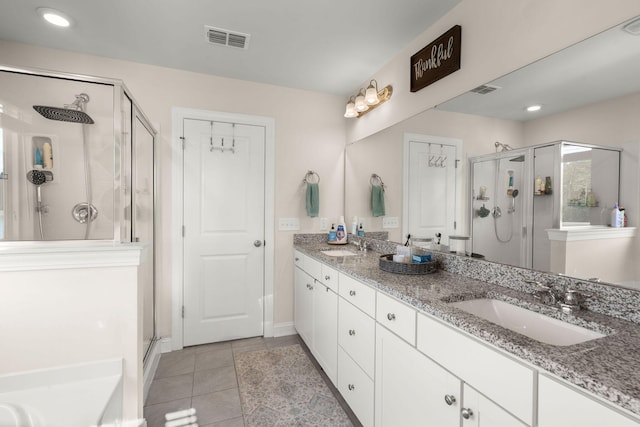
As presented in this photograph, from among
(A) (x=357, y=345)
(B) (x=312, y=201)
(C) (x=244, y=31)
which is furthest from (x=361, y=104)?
(A) (x=357, y=345)

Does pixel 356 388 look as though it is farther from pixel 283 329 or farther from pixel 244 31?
pixel 244 31

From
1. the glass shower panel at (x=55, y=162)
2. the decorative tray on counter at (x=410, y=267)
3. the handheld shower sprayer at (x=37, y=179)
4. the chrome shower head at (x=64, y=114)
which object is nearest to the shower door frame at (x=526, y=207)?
the decorative tray on counter at (x=410, y=267)

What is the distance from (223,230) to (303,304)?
39.2 inches

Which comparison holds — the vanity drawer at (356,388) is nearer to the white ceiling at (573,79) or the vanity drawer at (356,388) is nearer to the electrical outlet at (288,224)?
the electrical outlet at (288,224)

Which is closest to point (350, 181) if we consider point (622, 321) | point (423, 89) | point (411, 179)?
point (411, 179)

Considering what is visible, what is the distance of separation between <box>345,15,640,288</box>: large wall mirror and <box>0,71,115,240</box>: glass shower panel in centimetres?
213

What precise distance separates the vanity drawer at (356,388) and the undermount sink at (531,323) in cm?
67

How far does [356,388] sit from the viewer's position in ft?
5.41

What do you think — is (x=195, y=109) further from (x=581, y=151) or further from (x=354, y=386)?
(x=581, y=151)

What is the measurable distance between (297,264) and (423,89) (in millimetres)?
1787

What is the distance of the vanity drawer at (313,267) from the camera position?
7.25ft

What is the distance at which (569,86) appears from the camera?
1.20 meters

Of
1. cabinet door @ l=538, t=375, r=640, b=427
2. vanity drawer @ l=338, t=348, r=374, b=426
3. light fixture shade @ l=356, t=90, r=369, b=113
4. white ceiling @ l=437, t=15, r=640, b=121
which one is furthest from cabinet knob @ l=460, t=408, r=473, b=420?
light fixture shade @ l=356, t=90, r=369, b=113

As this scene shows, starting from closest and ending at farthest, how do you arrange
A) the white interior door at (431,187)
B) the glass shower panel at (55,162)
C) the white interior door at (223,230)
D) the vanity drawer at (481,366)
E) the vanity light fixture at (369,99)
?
the vanity drawer at (481,366), the white interior door at (431,187), the glass shower panel at (55,162), the vanity light fixture at (369,99), the white interior door at (223,230)
